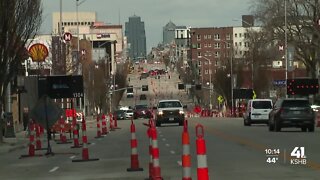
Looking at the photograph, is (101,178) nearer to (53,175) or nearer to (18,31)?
(53,175)

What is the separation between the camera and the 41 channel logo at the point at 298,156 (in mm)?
19953

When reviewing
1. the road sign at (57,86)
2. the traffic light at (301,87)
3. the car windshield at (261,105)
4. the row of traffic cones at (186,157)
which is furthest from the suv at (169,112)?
the row of traffic cones at (186,157)

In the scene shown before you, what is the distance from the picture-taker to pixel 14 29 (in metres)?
34.2

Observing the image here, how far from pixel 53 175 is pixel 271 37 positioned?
67.1 meters

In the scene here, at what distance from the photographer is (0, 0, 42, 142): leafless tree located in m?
33.7

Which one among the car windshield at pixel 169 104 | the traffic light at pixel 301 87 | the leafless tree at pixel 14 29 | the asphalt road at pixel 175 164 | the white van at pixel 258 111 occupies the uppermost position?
the leafless tree at pixel 14 29

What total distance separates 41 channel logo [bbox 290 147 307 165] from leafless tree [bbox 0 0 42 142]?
1489 centimetres

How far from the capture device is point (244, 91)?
9019 cm

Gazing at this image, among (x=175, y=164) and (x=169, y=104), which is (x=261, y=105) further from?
(x=175, y=164)

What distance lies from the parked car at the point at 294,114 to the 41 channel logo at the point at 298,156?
14.7 metres

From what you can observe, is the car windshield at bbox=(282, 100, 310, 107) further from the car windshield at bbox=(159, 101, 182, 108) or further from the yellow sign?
the yellow sign

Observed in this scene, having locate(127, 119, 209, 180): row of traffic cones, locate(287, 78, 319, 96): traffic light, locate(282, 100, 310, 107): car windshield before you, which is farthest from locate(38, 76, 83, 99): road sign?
locate(127, 119, 209, 180): row of traffic cones

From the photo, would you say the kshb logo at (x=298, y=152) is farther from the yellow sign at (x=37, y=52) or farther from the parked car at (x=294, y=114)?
the yellow sign at (x=37, y=52)

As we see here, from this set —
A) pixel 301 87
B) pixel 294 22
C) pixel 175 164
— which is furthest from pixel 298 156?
pixel 294 22
